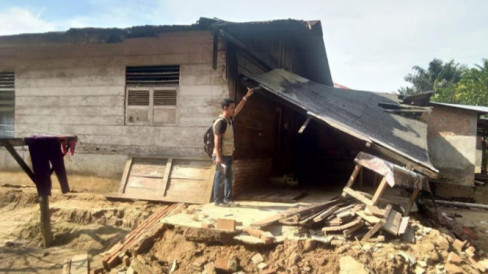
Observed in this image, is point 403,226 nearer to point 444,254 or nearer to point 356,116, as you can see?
point 444,254

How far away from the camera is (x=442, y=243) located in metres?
4.73

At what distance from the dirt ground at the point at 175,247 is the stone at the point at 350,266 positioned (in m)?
0.06

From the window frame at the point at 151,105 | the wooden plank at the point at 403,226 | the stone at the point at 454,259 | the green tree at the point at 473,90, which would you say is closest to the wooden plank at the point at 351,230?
the wooden plank at the point at 403,226

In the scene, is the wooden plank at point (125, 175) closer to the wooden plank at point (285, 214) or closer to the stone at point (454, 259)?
the wooden plank at point (285, 214)

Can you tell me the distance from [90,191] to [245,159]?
342 centimetres

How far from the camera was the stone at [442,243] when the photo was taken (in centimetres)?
470

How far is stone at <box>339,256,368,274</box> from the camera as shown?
3.99 m

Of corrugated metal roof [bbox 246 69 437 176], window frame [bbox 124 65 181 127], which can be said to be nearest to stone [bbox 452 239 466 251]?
corrugated metal roof [bbox 246 69 437 176]

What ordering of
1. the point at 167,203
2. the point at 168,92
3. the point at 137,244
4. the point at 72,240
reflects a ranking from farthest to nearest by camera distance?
1. the point at 168,92
2. the point at 167,203
3. the point at 72,240
4. the point at 137,244

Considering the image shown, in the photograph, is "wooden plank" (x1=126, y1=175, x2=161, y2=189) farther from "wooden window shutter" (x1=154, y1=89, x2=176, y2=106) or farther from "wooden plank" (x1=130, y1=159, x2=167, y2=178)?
"wooden window shutter" (x1=154, y1=89, x2=176, y2=106)

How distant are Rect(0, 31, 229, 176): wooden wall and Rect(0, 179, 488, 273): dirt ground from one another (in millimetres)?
1356

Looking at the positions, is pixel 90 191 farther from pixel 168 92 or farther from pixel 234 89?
pixel 234 89

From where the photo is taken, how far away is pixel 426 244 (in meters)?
4.62

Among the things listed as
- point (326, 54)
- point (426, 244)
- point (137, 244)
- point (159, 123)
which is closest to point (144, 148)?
point (159, 123)
